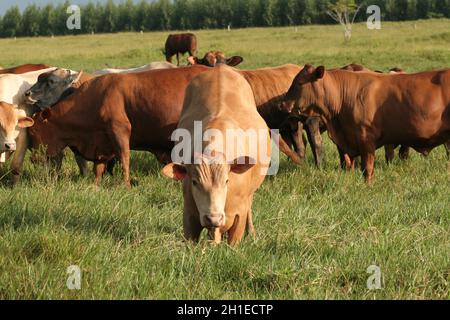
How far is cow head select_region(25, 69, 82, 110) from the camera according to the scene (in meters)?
9.07

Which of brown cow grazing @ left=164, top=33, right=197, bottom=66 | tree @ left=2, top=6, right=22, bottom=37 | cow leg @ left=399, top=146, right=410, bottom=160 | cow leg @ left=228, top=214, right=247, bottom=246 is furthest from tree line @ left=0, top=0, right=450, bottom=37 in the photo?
cow leg @ left=228, top=214, right=247, bottom=246

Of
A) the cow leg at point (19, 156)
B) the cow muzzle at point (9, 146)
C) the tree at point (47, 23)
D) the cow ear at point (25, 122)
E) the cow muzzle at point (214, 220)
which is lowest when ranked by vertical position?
the tree at point (47, 23)

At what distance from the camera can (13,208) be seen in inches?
237

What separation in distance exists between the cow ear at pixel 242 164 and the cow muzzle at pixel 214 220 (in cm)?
41

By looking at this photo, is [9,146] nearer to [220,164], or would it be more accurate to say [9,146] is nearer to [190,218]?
[190,218]

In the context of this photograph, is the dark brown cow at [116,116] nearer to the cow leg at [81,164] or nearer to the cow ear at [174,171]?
the cow leg at [81,164]

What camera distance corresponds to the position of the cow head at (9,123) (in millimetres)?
7906

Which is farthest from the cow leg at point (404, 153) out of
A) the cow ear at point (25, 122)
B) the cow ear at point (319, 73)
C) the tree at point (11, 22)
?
the tree at point (11, 22)

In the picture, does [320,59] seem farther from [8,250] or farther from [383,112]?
[8,250]

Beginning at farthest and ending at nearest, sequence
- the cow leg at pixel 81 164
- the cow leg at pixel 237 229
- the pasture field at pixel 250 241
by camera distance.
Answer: the cow leg at pixel 81 164
the cow leg at pixel 237 229
the pasture field at pixel 250 241

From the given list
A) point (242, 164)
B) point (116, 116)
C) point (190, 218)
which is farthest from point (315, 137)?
point (242, 164)

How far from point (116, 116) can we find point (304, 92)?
2.39 metres

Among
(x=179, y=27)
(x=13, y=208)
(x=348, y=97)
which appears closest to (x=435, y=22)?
(x=179, y=27)
